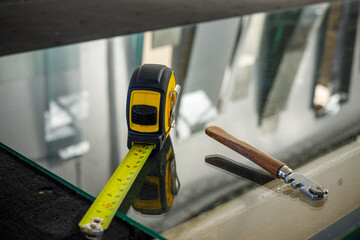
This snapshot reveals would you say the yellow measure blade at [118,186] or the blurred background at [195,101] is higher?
the yellow measure blade at [118,186]

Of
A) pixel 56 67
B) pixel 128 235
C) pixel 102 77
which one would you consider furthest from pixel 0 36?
pixel 128 235

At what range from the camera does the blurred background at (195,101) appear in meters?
0.93

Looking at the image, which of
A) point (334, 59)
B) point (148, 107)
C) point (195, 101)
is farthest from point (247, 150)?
point (334, 59)

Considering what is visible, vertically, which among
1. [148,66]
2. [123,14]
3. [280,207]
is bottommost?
[123,14]

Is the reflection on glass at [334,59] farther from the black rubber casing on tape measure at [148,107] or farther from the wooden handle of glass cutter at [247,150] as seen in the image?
the black rubber casing on tape measure at [148,107]

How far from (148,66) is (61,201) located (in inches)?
12.6

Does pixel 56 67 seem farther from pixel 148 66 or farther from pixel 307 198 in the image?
pixel 307 198

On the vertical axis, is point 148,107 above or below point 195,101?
above

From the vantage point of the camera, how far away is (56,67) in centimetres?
144

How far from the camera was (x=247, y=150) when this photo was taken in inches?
37.3

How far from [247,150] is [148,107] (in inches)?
8.9

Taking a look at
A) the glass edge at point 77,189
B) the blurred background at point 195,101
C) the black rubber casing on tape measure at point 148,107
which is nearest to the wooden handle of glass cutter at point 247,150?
the blurred background at point 195,101

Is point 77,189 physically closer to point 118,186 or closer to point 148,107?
point 118,186

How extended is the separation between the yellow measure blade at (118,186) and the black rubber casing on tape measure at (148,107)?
0.07ft
